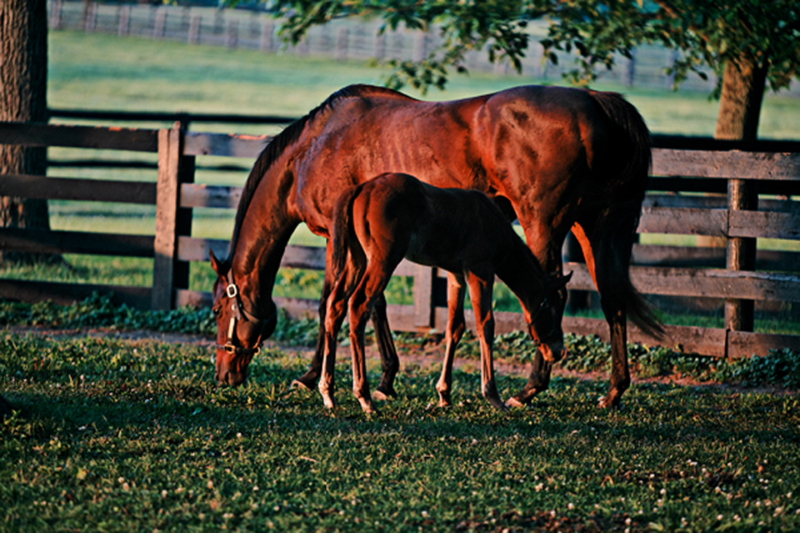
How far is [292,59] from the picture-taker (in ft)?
142

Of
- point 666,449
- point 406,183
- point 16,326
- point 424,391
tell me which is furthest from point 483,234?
point 16,326

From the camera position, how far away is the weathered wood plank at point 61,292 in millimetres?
9672

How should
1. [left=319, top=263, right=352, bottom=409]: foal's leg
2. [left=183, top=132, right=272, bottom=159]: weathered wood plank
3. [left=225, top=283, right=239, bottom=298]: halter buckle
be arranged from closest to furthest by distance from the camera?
1. [left=319, top=263, right=352, bottom=409]: foal's leg
2. [left=225, top=283, right=239, bottom=298]: halter buckle
3. [left=183, top=132, right=272, bottom=159]: weathered wood plank

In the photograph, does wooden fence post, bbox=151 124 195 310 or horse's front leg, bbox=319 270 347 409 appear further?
wooden fence post, bbox=151 124 195 310

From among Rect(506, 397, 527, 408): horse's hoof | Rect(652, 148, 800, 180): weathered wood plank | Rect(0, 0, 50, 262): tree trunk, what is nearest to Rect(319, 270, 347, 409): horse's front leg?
Rect(506, 397, 527, 408): horse's hoof

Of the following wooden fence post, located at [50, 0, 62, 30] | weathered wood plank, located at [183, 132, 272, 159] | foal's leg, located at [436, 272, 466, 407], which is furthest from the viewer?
wooden fence post, located at [50, 0, 62, 30]

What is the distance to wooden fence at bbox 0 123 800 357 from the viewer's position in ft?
25.6

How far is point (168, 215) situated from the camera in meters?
9.73

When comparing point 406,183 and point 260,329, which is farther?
point 260,329

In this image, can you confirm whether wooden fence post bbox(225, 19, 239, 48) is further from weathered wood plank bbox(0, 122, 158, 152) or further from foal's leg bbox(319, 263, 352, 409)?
foal's leg bbox(319, 263, 352, 409)

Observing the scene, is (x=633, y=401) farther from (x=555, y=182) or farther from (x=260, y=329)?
(x=260, y=329)

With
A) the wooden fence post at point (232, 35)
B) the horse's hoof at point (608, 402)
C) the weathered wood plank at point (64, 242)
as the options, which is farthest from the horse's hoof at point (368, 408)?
the wooden fence post at point (232, 35)

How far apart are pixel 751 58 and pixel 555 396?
595 centimetres

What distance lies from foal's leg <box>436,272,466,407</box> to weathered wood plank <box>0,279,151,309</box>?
15.8 feet
